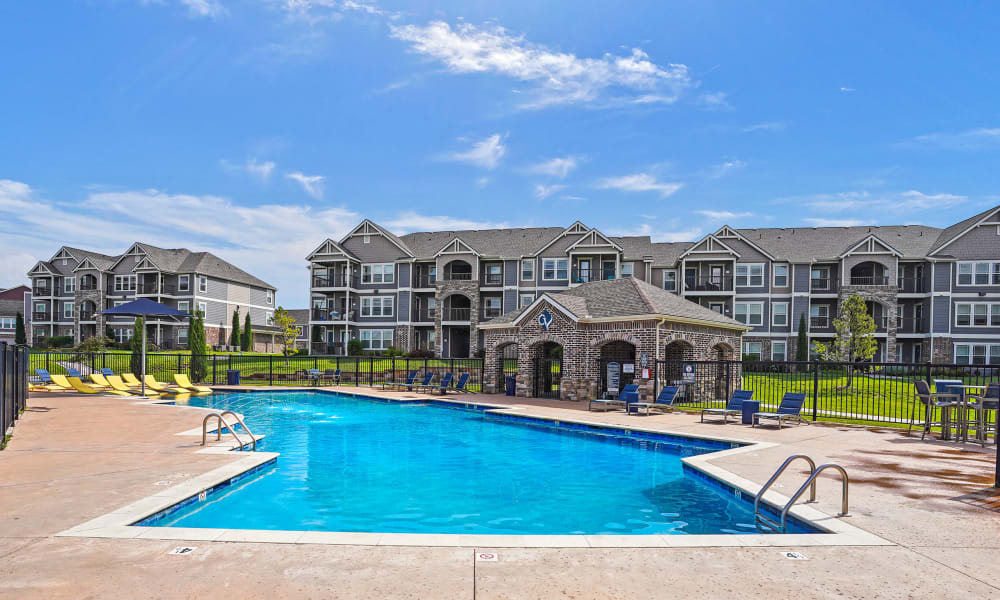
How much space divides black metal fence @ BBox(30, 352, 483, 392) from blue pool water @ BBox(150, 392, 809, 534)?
568 inches

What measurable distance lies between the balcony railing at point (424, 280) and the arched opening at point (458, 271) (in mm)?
1334

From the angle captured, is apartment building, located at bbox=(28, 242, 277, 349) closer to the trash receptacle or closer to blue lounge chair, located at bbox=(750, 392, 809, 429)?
the trash receptacle

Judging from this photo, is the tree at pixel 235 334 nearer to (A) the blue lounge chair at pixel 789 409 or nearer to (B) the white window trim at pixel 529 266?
(B) the white window trim at pixel 529 266

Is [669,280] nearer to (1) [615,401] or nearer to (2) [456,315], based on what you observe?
(2) [456,315]

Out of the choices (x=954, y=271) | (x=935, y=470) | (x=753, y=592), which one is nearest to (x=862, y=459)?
(x=935, y=470)

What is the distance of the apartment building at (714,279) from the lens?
134 feet

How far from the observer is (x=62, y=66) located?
1661 cm

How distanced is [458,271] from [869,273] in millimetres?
30976

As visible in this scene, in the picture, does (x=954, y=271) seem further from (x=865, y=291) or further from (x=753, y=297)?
(x=753, y=297)

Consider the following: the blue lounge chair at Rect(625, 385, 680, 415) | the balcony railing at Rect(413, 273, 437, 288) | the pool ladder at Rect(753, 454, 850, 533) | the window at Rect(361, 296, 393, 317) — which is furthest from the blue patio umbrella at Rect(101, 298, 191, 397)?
the balcony railing at Rect(413, 273, 437, 288)

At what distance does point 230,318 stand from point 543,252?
33.6m

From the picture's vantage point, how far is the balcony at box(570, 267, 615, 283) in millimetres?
44688

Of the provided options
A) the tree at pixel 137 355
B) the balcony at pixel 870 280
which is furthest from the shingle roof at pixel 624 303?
the balcony at pixel 870 280

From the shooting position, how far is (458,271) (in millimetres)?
49656
